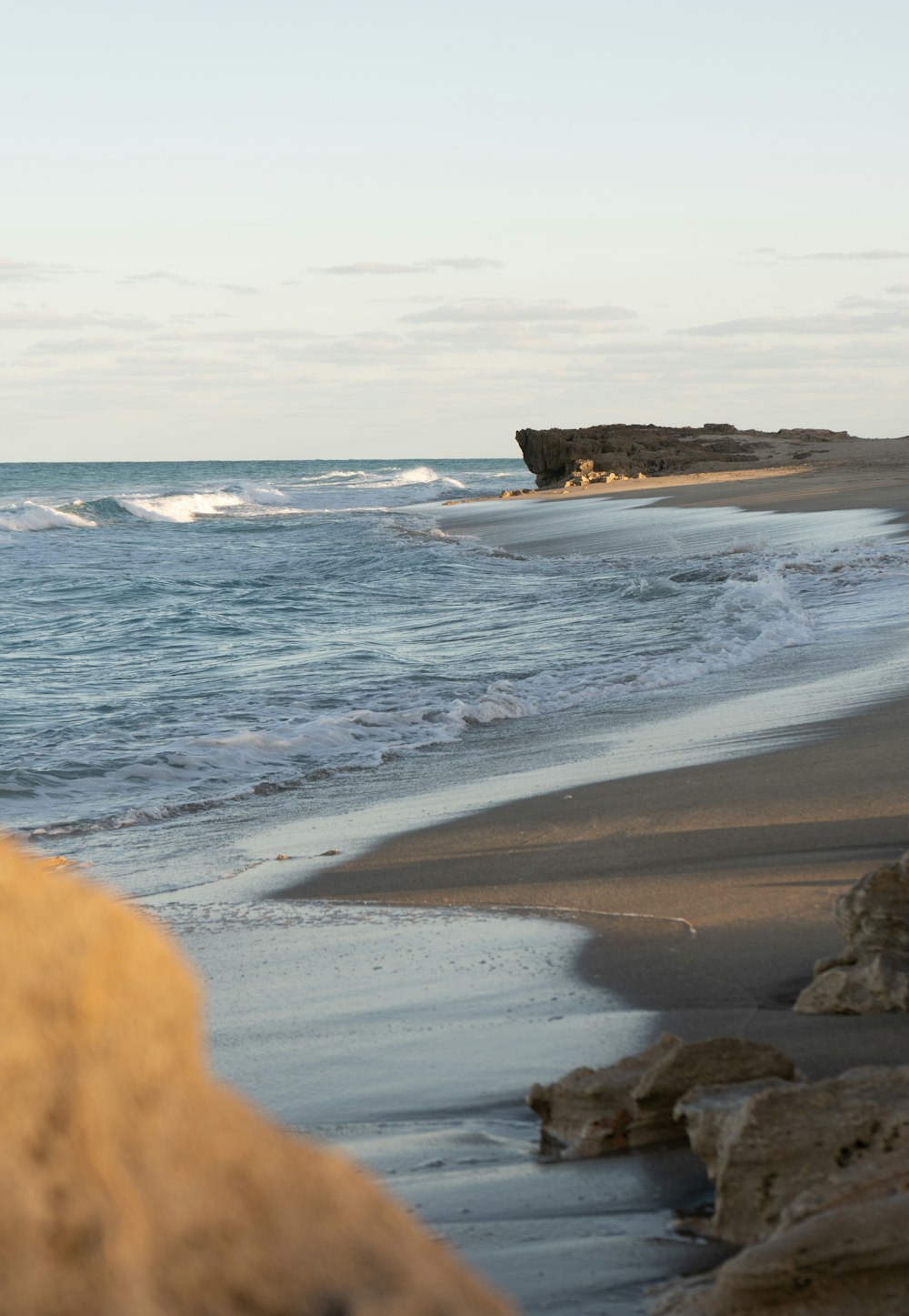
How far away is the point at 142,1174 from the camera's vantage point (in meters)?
0.91

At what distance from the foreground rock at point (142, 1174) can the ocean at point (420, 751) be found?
49.2 inches

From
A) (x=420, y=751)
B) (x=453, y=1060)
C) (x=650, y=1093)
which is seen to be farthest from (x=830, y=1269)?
(x=420, y=751)

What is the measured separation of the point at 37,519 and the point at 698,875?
1493 inches

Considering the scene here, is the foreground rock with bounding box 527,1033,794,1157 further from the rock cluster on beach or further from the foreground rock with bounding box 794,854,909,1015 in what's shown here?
the foreground rock with bounding box 794,854,909,1015

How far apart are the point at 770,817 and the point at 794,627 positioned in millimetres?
6391

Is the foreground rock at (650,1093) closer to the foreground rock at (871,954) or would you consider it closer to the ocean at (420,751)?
the ocean at (420,751)

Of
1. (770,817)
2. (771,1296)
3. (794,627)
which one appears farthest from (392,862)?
(794,627)

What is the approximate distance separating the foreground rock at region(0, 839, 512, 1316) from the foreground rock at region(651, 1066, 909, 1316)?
87 cm

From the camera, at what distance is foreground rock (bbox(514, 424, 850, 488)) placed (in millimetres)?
41156

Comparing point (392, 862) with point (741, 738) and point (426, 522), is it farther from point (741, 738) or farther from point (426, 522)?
point (426, 522)

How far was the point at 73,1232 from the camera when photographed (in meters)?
0.86

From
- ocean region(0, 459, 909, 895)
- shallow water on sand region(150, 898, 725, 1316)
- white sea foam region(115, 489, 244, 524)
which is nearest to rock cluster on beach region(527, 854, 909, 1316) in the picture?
shallow water on sand region(150, 898, 725, 1316)

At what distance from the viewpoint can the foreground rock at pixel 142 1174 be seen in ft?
2.81

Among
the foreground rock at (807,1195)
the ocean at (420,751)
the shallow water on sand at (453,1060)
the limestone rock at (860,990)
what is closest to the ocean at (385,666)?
the ocean at (420,751)
